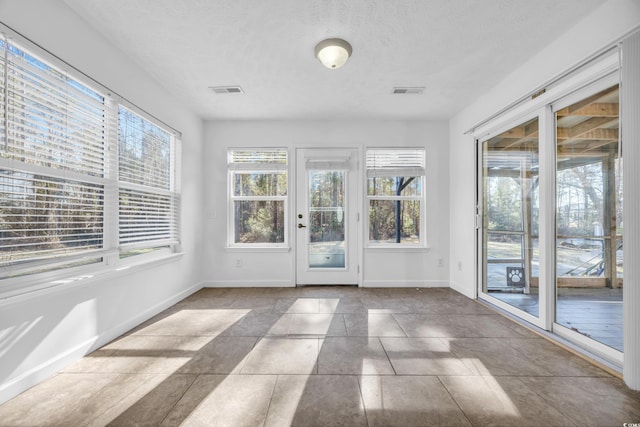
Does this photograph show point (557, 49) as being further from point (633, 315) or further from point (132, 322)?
point (132, 322)

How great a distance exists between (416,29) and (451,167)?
7.85 feet

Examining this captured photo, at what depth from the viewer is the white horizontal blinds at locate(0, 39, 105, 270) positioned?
1.58 meters

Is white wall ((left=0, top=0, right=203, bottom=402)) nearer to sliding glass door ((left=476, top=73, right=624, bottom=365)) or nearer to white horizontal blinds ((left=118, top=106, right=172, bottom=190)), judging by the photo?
white horizontal blinds ((left=118, top=106, right=172, bottom=190))

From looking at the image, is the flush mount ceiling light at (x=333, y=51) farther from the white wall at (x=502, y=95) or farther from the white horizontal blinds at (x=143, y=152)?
the white horizontal blinds at (x=143, y=152)

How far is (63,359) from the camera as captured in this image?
1.87 m

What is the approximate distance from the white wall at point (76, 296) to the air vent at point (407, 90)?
271 cm

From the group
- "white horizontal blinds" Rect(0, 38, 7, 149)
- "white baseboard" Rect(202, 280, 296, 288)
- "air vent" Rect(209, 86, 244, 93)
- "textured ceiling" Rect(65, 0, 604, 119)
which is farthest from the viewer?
"white baseboard" Rect(202, 280, 296, 288)

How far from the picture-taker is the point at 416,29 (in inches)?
83.2

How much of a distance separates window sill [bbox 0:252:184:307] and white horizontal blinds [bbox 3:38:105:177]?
2.54 feet

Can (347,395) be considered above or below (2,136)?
below

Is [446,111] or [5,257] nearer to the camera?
[5,257]

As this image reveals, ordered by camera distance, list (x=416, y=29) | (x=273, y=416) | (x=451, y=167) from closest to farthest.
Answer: (x=273, y=416)
(x=416, y=29)
(x=451, y=167)

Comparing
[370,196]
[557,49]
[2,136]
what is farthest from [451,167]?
[2,136]

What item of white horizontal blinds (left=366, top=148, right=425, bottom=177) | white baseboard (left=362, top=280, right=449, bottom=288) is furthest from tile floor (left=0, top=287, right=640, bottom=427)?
white horizontal blinds (left=366, top=148, right=425, bottom=177)
